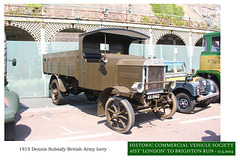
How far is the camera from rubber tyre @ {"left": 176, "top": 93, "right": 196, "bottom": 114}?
6344 millimetres

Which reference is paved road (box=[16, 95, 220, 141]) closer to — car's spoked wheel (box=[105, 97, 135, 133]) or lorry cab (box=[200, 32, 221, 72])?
car's spoked wheel (box=[105, 97, 135, 133])

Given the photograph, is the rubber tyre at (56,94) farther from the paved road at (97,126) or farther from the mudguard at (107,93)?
the mudguard at (107,93)

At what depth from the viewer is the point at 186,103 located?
21.4 ft

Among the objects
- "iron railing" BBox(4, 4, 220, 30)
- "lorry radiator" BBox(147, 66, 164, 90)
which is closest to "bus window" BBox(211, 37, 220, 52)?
"lorry radiator" BBox(147, 66, 164, 90)

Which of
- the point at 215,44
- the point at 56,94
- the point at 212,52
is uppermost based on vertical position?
the point at 215,44

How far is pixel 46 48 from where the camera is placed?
32.2 ft

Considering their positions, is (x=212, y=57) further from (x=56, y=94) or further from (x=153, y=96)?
(x=56, y=94)

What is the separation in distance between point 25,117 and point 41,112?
0.68m

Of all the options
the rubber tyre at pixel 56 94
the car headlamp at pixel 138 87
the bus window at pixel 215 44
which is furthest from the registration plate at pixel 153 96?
the bus window at pixel 215 44

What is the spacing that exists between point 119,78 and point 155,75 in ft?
2.94

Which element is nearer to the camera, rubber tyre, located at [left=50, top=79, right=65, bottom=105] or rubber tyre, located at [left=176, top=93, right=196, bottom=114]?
rubber tyre, located at [left=176, top=93, right=196, bottom=114]

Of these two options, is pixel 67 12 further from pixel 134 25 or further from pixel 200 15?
pixel 200 15
